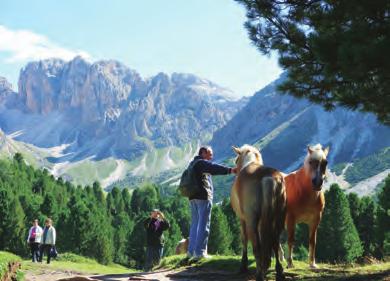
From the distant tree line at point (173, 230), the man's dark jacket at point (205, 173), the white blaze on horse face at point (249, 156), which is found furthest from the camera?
the distant tree line at point (173, 230)

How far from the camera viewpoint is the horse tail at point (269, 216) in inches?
390

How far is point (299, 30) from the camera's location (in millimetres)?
13555

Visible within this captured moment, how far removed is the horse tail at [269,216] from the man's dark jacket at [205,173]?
2.90 metres

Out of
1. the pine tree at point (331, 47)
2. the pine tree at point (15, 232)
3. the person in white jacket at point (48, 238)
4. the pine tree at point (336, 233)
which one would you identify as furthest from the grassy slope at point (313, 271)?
the pine tree at point (15, 232)

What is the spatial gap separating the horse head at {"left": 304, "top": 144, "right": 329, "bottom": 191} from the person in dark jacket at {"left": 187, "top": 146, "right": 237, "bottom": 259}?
95.9 inches

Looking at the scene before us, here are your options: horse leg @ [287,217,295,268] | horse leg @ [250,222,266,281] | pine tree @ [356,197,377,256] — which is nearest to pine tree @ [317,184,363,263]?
pine tree @ [356,197,377,256]

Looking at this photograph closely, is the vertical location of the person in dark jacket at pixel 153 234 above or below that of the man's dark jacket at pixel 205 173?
below

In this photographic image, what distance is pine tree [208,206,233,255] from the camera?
7212 cm

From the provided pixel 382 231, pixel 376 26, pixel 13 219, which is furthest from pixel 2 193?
pixel 376 26

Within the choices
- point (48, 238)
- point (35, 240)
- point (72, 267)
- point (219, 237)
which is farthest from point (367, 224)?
point (72, 267)

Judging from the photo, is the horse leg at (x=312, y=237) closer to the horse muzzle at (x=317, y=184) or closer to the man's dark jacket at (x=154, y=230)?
the horse muzzle at (x=317, y=184)

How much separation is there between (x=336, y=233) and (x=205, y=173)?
54335mm

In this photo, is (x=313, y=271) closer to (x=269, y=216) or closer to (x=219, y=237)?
(x=269, y=216)

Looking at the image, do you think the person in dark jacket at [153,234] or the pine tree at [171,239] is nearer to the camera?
the person in dark jacket at [153,234]
